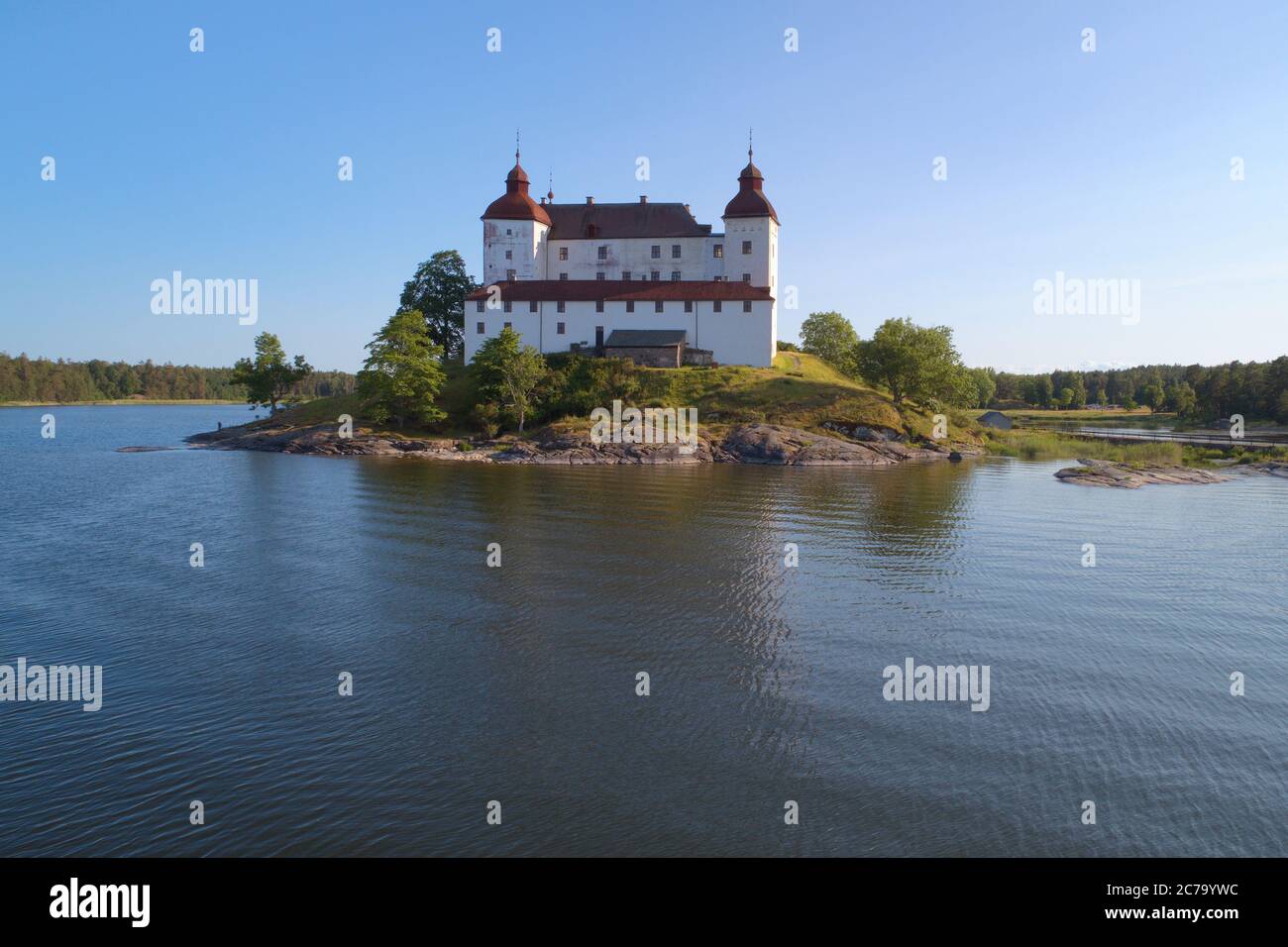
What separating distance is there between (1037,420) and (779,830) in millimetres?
150457

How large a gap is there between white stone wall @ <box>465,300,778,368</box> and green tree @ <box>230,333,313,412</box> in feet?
94.4

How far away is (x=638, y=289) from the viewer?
10138cm

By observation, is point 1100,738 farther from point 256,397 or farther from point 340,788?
point 256,397

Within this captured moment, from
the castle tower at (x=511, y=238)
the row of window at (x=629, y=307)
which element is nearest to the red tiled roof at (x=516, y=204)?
the castle tower at (x=511, y=238)

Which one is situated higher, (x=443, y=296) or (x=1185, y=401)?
(x=443, y=296)

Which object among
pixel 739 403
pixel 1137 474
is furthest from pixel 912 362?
pixel 1137 474

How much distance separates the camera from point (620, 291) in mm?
101500

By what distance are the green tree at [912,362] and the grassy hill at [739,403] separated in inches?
92.2

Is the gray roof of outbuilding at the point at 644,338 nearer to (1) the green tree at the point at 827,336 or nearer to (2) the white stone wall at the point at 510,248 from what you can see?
Result: (2) the white stone wall at the point at 510,248

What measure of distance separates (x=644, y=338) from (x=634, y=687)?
80.8 meters

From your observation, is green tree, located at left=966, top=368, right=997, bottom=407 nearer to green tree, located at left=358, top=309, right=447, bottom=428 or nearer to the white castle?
the white castle

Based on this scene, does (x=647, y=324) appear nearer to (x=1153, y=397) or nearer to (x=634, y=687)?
(x=634, y=687)

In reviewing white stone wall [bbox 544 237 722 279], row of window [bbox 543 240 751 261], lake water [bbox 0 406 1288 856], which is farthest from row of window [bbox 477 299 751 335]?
lake water [bbox 0 406 1288 856]
